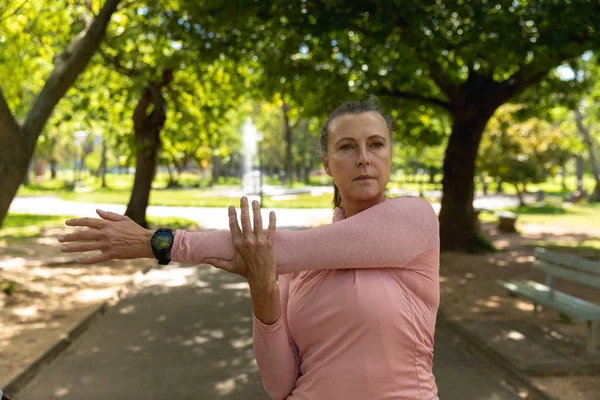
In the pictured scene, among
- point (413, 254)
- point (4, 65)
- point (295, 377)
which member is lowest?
point (295, 377)

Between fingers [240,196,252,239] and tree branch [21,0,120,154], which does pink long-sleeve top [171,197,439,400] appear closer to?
fingers [240,196,252,239]

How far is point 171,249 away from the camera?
5.79 feet

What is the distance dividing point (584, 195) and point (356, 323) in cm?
3839

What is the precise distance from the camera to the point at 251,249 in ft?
5.81

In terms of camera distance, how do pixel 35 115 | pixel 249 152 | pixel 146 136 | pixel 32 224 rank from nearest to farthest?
1. pixel 35 115
2. pixel 146 136
3. pixel 32 224
4. pixel 249 152

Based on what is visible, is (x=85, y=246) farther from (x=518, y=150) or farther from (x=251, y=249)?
(x=518, y=150)

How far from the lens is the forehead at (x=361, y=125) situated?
6.68 ft

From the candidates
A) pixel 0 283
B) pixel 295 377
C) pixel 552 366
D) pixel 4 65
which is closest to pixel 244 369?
pixel 552 366

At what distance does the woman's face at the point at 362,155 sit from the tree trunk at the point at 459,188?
13322 mm

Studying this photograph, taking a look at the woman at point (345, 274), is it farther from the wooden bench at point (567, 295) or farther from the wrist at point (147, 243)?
the wooden bench at point (567, 295)

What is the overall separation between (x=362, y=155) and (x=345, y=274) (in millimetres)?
370

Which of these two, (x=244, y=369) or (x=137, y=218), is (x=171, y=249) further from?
(x=137, y=218)

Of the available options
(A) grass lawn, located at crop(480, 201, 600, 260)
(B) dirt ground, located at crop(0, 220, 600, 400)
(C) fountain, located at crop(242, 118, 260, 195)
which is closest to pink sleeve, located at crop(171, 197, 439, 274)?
(B) dirt ground, located at crop(0, 220, 600, 400)

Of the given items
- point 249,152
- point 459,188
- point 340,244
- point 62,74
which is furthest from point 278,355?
point 249,152
